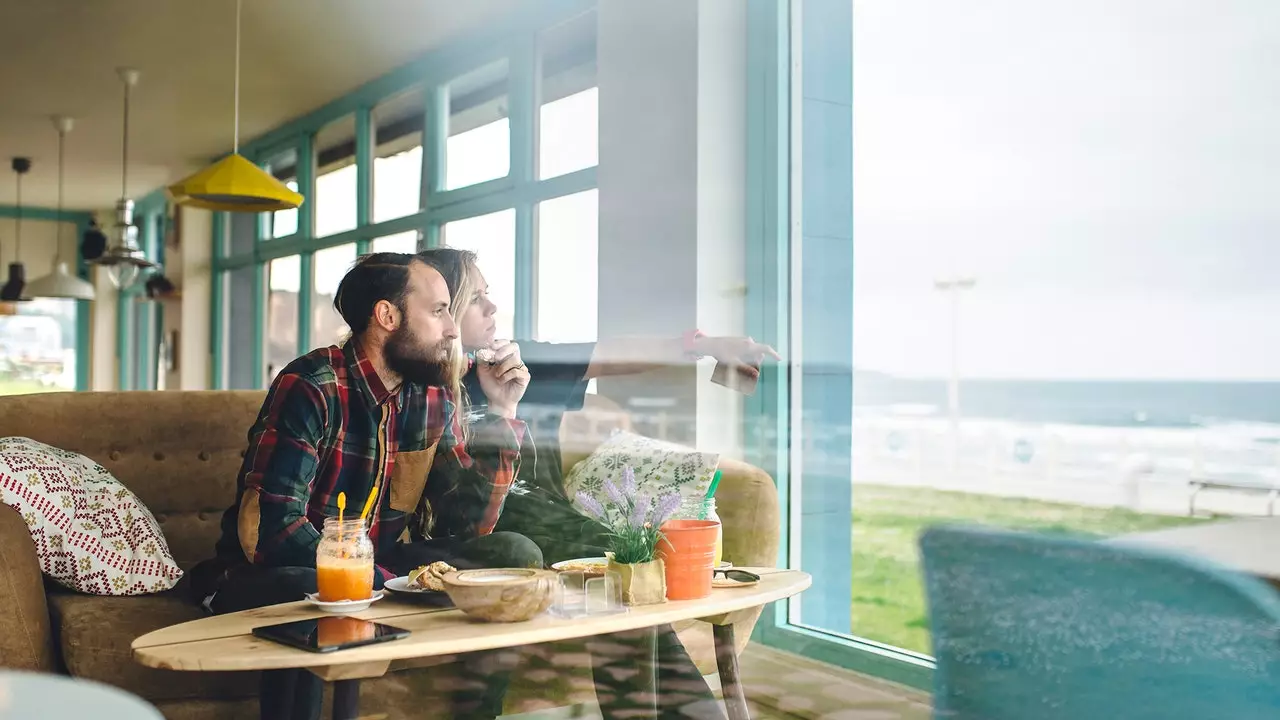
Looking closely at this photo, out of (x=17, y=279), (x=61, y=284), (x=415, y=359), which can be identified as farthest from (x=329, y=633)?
(x=17, y=279)

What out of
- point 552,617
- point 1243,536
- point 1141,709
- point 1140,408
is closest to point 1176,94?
point 1140,408

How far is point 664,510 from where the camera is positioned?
47.6 inches

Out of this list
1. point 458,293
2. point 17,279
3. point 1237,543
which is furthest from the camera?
point 17,279

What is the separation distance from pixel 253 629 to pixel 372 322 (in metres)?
0.58

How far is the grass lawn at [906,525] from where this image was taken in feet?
4.88

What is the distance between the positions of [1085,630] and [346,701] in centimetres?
95

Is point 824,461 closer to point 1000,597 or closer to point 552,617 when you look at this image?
point 552,617

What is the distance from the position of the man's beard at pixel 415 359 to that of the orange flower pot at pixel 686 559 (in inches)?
19.4

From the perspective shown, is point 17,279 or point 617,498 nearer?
point 617,498

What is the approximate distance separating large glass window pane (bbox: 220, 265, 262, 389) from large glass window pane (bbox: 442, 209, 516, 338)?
2.26 m

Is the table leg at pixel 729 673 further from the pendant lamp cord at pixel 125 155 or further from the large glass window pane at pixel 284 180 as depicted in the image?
the pendant lamp cord at pixel 125 155

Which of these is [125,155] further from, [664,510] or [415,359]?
[664,510]

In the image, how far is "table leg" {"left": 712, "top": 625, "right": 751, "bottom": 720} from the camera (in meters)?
1.45

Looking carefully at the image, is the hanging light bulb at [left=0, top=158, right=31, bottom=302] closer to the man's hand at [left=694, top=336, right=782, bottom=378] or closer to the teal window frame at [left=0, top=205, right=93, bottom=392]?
the teal window frame at [left=0, top=205, right=93, bottom=392]
